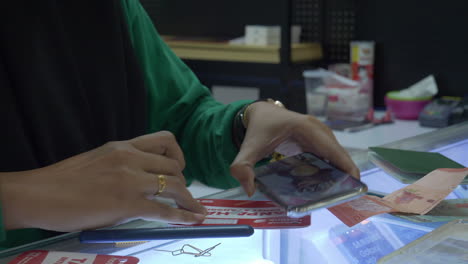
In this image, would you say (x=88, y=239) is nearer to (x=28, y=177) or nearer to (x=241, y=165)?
(x=28, y=177)

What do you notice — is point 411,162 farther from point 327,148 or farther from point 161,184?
point 161,184

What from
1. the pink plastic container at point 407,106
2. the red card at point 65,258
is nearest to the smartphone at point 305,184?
the red card at point 65,258

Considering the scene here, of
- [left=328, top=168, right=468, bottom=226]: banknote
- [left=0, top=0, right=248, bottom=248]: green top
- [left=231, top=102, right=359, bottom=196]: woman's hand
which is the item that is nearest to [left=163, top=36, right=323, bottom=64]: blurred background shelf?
[left=0, top=0, right=248, bottom=248]: green top

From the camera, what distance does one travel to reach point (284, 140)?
97cm

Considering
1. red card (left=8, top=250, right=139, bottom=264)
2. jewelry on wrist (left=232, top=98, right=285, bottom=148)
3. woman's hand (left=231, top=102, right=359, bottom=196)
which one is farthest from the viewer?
jewelry on wrist (left=232, top=98, right=285, bottom=148)

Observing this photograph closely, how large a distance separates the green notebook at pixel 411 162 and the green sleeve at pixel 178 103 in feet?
1.08

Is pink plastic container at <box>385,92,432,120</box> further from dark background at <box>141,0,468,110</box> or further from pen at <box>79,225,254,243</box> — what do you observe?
A: pen at <box>79,225,254,243</box>

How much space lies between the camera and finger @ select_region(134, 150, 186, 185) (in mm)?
723

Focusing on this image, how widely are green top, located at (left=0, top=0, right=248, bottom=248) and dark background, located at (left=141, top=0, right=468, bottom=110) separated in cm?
148

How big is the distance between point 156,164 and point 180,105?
502 mm

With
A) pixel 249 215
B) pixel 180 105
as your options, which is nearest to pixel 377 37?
pixel 180 105

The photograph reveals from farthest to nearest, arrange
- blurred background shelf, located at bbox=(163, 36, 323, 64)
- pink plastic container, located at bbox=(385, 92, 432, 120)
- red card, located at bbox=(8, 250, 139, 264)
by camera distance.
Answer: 1. blurred background shelf, located at bbox=(163, 36, 323, 64)
2. pink plastic container, located at bbox=(385, 92, 432, 120)
3. red card, located at bbox=(8, 250, 139, 264)

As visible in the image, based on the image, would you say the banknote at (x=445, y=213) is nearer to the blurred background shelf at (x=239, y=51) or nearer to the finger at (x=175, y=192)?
the finger at (x=175, y=192)

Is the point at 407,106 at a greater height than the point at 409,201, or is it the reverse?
the point at 409,201
